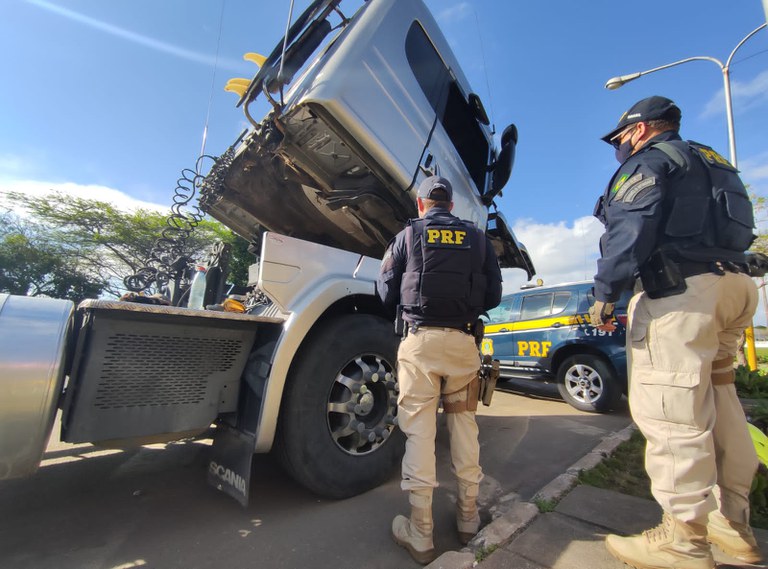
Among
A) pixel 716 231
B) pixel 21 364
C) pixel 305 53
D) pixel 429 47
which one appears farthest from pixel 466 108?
pixel 21 364

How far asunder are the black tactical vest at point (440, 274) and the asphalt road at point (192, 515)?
1128 mm

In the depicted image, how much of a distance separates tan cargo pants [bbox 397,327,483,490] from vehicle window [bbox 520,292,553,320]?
15.2 feet

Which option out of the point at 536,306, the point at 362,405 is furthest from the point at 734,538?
the point at 536,306

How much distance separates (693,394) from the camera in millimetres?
1484

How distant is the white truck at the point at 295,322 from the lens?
153 centimetres

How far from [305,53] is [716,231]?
2527 mm

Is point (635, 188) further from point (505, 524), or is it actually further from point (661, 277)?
point (505, 524)

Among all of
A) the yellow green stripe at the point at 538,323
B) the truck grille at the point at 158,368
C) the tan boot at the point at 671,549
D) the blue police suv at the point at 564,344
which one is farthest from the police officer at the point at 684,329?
the yellow green stripe at the point at 538,323

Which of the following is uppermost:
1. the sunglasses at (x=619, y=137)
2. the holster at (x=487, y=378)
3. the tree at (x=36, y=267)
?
the tree at (x=36, y=267)

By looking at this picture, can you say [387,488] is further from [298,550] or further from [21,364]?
[21,364]

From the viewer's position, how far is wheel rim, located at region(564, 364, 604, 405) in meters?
5.20

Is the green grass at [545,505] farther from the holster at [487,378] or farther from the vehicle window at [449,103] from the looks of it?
the vehicle window at [449,103]

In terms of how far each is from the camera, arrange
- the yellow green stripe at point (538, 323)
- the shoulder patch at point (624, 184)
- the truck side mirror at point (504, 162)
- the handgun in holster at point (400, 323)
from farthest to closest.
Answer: the yellow green stripe at point (538, 323), the truck side mirror at point (504, 162), the handgun in holster at point (400, 323), the shoulder patch at point (624, 184)

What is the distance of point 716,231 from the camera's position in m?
1.64
